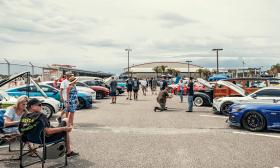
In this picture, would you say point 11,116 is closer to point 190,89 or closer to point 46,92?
point 46,92

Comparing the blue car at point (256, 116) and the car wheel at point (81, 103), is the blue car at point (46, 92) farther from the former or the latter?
the blue car at point (256, 116)

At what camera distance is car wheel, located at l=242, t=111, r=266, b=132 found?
968cm

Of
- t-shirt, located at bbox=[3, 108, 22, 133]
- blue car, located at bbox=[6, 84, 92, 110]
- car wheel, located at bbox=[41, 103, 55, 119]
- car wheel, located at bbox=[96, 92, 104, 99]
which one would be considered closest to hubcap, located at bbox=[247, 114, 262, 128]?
t-shirt, located at bbox=[3, 108, 22, 133]

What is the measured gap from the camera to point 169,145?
7785mm

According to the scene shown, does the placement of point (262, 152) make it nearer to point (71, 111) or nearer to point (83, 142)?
point (83, 142)

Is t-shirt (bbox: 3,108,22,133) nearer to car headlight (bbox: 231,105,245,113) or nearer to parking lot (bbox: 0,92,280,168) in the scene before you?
parking lot (bbox: 0,92,280,168)

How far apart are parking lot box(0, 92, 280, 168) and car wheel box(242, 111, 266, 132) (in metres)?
0.30

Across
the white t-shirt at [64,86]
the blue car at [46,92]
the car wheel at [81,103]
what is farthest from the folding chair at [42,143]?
the car wheel at [81,103]

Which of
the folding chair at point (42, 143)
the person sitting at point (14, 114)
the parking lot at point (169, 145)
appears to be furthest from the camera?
the person sitting at point (14, 114)

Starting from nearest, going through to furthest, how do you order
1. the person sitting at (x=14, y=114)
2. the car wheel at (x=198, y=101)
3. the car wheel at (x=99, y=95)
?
1. the person sitting at (x=14, y=114)
2. the car wheel at (x=198, y=101)
3. the car wheel at (x=99, y=95)

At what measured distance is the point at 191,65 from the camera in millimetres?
160500

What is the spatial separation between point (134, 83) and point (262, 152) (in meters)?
16.6

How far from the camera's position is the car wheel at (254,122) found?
968 cm

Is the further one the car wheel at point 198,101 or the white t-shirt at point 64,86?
the car wheel at point 198,101
